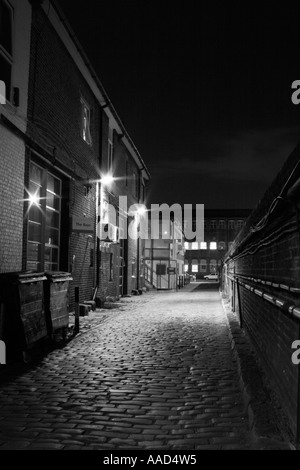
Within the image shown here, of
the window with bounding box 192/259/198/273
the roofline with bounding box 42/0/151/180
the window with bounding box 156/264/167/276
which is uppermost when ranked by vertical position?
the roofline with bounding box 42/0/151/180

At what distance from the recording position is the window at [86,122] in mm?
16781

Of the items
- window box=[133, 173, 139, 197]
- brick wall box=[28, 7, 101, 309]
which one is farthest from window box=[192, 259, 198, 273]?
brick wall box=[28, 7, 101, 309]

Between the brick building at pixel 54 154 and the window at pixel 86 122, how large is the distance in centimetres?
4

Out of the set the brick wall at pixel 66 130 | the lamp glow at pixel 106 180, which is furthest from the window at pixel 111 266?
the lamp glow at pixel 106 180

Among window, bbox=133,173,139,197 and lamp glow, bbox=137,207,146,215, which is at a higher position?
window, bbox=133,173,139,197

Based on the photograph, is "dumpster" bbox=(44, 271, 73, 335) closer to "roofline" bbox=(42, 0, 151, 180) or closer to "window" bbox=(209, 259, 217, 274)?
"roofline" bbox=(42, 0, 151, 180)

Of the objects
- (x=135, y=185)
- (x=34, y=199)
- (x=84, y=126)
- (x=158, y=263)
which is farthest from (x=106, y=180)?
(x=158, y=263)

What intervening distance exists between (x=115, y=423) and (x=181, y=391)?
5.08 feet

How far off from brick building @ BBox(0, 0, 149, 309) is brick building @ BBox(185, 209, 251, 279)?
72.5 m

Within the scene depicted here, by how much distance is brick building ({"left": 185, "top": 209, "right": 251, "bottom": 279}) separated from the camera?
9375 centimetres

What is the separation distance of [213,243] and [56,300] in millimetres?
86030

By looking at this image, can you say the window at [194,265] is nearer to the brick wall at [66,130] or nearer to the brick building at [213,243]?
the brick building at [213,243]

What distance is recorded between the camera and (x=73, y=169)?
1523 centimetres

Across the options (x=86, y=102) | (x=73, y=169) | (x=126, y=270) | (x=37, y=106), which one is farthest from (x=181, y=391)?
(x=126, y=270)
